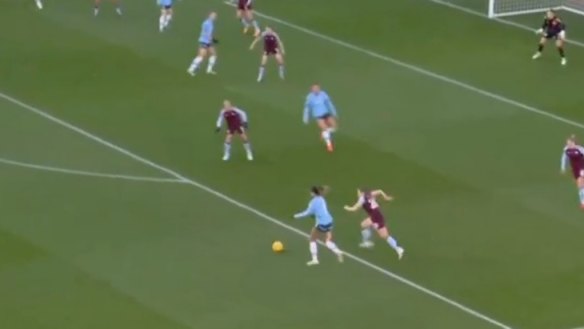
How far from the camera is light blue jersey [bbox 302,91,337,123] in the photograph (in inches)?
1781

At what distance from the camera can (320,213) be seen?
3756 centimetres

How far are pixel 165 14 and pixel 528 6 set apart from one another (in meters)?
11.5

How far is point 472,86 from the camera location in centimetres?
5056

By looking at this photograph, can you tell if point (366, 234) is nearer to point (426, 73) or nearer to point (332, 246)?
point (332, 246)

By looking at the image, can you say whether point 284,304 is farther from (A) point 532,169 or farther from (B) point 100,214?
(A) point 532,169

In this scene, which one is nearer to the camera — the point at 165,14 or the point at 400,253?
the point at 400,253

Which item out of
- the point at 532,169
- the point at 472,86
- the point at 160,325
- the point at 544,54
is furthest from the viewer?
the point at 544,54

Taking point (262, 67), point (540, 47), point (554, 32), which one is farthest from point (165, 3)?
point (554, 32)

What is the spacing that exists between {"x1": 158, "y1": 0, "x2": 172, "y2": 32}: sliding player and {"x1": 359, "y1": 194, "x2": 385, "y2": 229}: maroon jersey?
18.2m

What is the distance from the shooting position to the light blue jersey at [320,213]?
123ft

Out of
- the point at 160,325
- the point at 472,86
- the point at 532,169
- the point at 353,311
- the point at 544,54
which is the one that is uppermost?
the point at 544,54

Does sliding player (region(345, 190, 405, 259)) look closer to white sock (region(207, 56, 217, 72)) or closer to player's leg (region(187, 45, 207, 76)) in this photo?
player's leg (region(187, 45, 207, 76))

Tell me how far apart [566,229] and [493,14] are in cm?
1897

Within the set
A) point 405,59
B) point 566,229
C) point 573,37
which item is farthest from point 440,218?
point 573,37
